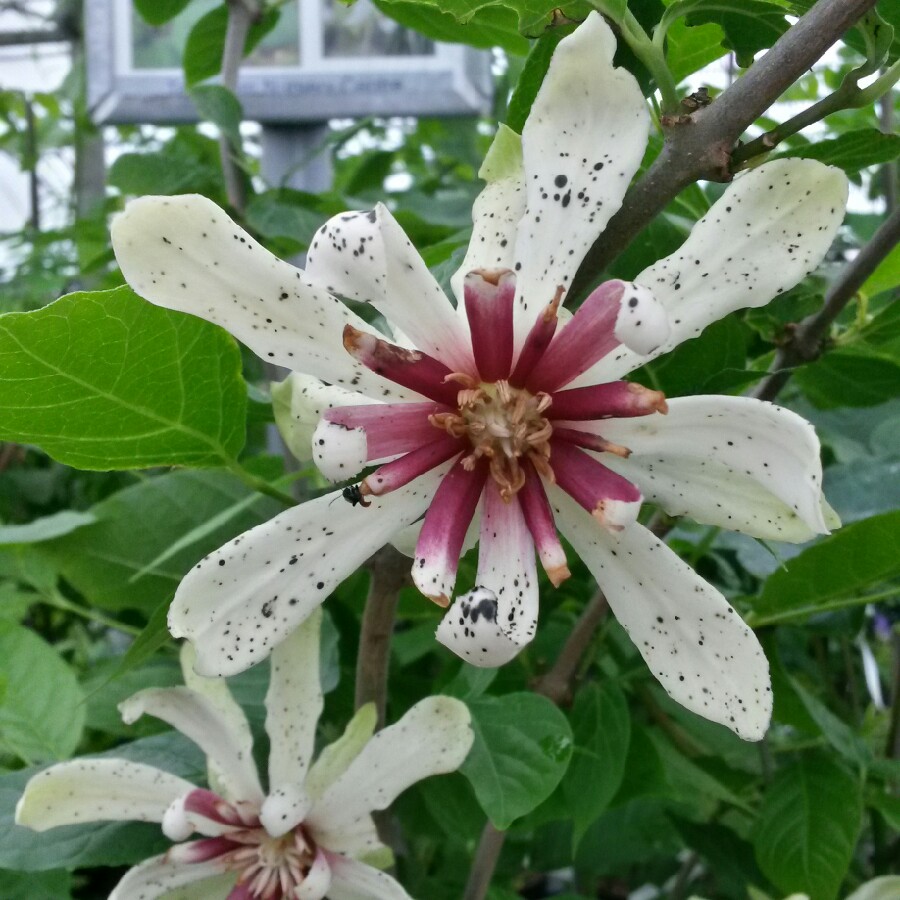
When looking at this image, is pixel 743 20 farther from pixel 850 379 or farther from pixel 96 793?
pixel 96 793

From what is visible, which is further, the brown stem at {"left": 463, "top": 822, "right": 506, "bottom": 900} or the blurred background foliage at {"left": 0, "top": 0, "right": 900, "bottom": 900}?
the brown stem at {"left": 463, "top": 822, "right": 506, "bottom": 900}

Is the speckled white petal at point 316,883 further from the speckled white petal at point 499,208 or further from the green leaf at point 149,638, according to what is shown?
the speckled white petal at point 499,208

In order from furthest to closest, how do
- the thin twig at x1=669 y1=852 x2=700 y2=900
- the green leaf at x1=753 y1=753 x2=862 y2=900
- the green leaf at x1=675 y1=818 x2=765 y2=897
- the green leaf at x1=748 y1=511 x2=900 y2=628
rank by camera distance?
the thin twig at x1=669 y1=852 x2=700 y2=900, the green leaf at x1=675 y1=818 x2=765 y2=897, the green leaf at x1=753 y1=753 x2=862 y2=900, the green leaf at x1=748 y1=511 x2=900 y2=628

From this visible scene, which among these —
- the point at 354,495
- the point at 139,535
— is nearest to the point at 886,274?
the point at 354,495

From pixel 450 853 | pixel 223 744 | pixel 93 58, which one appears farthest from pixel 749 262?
pixel 93 58

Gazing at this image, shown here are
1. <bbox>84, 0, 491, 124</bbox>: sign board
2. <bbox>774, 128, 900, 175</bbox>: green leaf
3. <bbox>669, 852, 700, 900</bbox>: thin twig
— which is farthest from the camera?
<bbox>84, 0, 491, 124</bbox>: sign board

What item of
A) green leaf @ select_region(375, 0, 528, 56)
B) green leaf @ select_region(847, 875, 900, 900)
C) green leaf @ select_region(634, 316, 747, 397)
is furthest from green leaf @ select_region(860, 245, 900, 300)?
green leaf @ select_region(847, 875, 900, 900)

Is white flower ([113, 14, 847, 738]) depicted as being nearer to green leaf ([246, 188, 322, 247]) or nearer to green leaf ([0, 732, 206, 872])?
green leaf ([0, 732, 206, 872])
